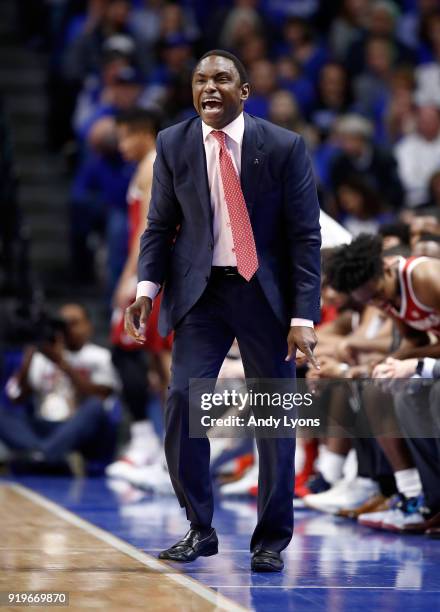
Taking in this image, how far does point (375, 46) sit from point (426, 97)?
631 mm

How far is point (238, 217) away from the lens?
4.84 meters

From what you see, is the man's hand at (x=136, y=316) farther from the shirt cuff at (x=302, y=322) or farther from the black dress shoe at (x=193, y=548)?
the black dress shoe at (x=193, y=548)

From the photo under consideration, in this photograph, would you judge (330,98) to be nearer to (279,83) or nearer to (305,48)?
(279,83)

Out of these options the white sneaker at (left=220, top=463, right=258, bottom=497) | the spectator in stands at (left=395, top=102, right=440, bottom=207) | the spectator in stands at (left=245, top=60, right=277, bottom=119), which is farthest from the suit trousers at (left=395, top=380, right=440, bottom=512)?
the spectator in stands at (left=245, top=60, right=277, bottom=119)

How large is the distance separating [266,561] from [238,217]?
1.22 meters

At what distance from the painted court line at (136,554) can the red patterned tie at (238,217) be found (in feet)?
3.47

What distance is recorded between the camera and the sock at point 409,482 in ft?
20.1

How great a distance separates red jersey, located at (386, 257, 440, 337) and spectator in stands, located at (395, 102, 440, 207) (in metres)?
4.76

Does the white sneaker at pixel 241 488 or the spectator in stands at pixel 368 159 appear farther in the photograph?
the spectator in stands at pixel 368 159

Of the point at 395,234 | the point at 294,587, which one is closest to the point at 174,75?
the point at 395,234

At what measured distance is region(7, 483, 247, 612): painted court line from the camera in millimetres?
4230

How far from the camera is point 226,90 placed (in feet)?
15.9

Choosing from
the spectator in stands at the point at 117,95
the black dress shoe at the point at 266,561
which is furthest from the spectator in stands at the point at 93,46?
the black dress shoe at the point at 266,561

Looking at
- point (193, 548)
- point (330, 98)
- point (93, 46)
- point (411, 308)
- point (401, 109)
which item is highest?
point (93, 46)
